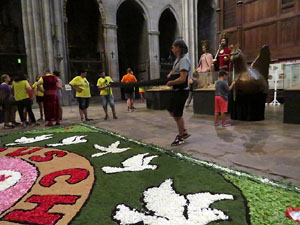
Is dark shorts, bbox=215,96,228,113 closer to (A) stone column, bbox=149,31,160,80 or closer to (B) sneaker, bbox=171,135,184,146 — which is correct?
(B) sneaker, bbox=171,135,184,146

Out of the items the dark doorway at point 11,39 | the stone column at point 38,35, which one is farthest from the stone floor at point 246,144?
the dark doorway at point 11,39

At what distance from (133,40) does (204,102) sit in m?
14.5

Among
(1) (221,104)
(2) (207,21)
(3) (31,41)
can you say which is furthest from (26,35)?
(2) (207,21)

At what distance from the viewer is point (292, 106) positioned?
5.24m

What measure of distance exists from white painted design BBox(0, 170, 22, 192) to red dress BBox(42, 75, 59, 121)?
414cm

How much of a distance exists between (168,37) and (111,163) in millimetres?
20185

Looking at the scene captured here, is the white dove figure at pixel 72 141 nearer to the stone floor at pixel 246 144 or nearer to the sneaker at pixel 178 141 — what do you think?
the stone floor at pixel 246 144

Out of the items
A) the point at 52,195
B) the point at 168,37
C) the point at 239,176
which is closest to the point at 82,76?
the point at 52,195

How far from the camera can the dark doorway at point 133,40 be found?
61.2 feet

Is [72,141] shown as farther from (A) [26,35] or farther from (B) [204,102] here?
(A) [26,35]

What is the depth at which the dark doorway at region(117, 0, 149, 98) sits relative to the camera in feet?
61.2

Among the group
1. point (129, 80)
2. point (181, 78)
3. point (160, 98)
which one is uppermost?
point (129, 80)

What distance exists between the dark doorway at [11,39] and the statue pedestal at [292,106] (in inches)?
660

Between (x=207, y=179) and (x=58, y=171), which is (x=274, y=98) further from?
(x=58, y=171)
